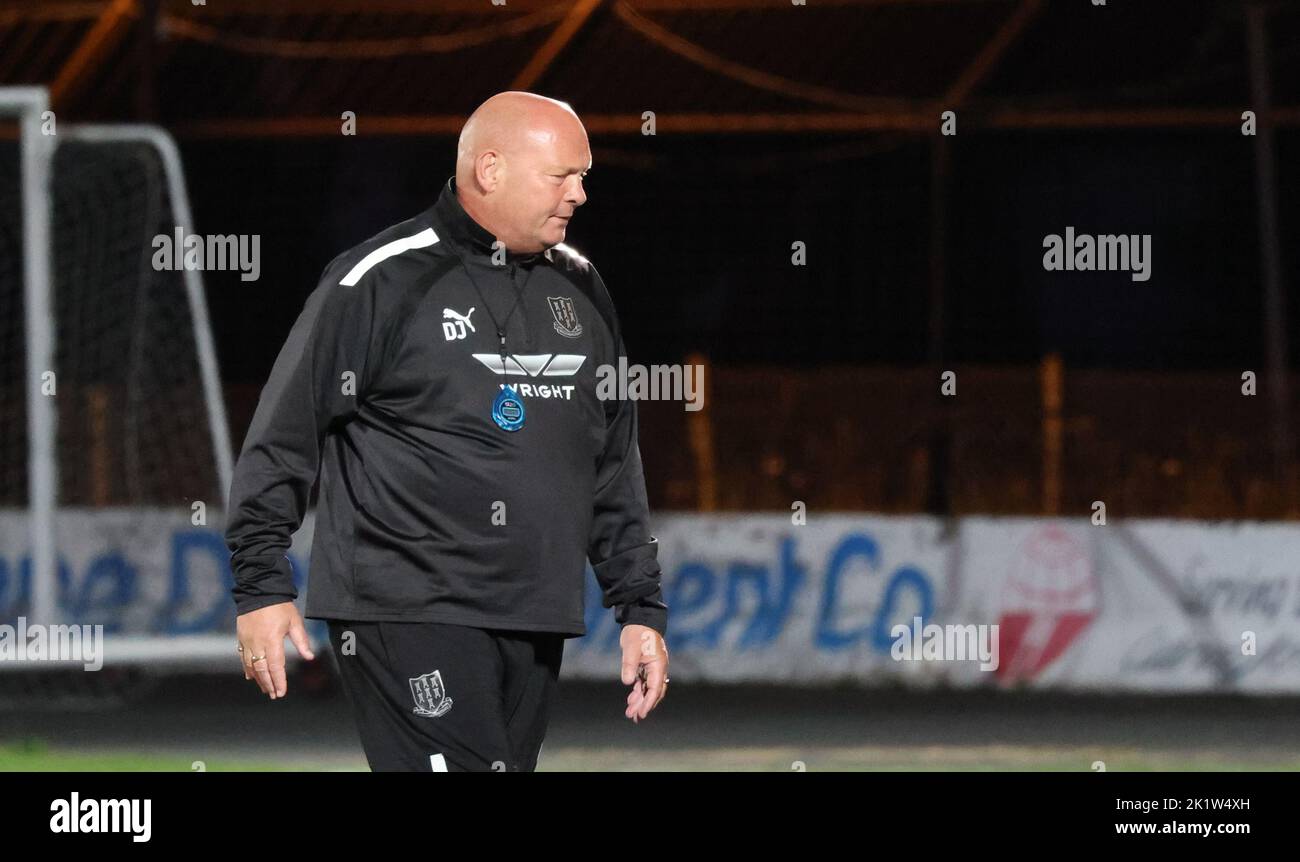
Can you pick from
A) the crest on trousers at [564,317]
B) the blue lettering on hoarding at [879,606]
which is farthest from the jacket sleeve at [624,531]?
the blue lettering on hoarding at [879,606]

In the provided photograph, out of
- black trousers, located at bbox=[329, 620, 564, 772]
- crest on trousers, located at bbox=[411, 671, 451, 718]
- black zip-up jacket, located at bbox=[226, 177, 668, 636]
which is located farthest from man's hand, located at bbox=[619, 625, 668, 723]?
crest on trousers, located at bbox=[411, 671, 451, 718]

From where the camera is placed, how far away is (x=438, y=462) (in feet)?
16.7

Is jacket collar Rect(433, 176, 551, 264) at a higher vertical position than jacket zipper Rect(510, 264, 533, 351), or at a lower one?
higher

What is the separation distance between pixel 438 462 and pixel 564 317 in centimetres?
42

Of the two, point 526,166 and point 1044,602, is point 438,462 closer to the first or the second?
point 526,166

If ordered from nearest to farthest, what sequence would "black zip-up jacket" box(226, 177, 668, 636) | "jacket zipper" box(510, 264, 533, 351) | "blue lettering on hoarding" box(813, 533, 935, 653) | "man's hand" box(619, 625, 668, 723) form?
"black zip-up jacket" box(226, 177, 668, 636) < "jacket zipper" box(510, 264, 533, 351) < "man's hand" box(619, 625, 668, 723) < "blue lettering on hoarding" box(813, 533, 935, 653)

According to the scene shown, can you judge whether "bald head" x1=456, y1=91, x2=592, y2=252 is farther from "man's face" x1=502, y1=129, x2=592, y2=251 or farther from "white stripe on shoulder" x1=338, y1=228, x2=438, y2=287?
"white stripe on shoulder" x1=338, y1=228, x2=438, y2=287

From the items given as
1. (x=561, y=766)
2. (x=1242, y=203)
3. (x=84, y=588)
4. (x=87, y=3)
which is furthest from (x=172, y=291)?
(x=1242, y=203)

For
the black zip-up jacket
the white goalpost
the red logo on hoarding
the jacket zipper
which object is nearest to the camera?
the black zip-up jacket

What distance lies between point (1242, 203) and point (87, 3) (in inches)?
795

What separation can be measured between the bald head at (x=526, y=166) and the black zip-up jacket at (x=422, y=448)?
9 cm

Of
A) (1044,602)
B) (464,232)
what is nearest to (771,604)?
(1044,602)

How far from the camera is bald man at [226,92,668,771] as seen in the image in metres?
5.05
